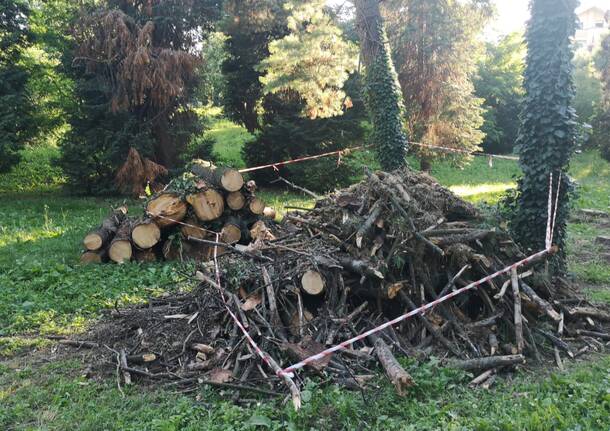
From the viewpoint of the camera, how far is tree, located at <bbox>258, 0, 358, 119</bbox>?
13281mm

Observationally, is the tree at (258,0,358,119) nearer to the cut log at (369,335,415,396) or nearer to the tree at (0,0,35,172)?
the tree at (0,0,35,172)

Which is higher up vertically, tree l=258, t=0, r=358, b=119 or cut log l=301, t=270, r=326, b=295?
tree l=258, t=0, r=358, b=119

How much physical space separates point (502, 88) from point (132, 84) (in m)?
21.4

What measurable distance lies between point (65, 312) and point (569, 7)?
7.59m

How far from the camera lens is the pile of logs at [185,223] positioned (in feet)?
28.1

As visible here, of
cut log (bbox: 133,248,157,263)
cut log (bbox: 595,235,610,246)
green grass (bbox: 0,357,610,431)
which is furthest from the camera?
cut log (bbox: 595,235,610,246)

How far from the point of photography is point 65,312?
653cm

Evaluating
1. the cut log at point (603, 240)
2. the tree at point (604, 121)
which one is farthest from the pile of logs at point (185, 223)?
the tree at point (604, 121)

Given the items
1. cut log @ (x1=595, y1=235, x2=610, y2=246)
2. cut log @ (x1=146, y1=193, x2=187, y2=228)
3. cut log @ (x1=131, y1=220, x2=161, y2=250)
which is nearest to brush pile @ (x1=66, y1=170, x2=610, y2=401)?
cut log @ (x1=131, y1=220, x2=161, y2=250)

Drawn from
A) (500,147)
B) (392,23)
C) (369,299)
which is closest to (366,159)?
(392,23)

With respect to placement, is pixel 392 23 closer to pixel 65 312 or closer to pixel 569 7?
pixel 569 7

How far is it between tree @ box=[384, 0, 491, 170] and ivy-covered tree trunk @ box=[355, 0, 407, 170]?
405 cm

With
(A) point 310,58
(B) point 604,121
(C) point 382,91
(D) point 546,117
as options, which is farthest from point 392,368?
(B) point 604,121

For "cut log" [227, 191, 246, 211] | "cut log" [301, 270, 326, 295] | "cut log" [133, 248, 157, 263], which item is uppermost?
"cut log" [227, 191, 246, 211]
